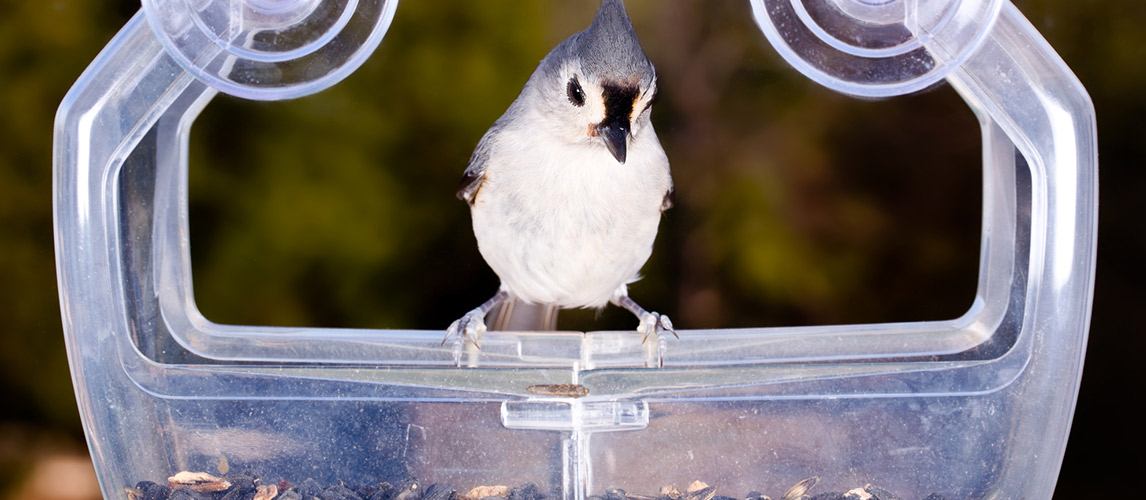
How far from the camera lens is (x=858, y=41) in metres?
1.35

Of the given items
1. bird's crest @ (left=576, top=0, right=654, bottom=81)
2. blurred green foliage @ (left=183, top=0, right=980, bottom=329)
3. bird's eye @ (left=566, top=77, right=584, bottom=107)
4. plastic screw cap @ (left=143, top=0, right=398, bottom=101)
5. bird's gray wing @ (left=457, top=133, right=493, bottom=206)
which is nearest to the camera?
plastic screw cap @ (left=143, top=0, right=398, bottom=101)

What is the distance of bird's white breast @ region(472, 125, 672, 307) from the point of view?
174 centimetres

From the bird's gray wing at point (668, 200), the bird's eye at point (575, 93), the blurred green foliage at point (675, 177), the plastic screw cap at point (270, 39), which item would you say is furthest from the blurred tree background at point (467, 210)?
the plastic screw cap at point (270, 39)

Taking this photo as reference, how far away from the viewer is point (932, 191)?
2.43m

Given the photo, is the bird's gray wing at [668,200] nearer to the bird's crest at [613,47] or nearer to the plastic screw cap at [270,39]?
the bird's crest at [613,47]

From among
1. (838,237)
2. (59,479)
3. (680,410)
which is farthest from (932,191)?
(59,479)

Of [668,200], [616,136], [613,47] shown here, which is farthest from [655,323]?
[613,47]

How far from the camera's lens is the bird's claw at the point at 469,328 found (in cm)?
151

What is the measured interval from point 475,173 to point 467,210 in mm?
297

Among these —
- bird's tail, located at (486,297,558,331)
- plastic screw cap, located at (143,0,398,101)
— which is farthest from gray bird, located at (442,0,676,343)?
plastic screw cap, located at (143,0,398,101)

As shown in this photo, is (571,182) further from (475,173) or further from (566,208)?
(475,173)

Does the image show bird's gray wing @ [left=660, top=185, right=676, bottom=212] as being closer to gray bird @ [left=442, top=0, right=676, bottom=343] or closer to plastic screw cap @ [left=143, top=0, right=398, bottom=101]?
gray bird @ [left=442, top=0, right=676, bottom=343]

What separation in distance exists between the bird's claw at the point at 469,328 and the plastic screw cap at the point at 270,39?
17.8 inches

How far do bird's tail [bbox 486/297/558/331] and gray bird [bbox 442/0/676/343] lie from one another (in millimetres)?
243
